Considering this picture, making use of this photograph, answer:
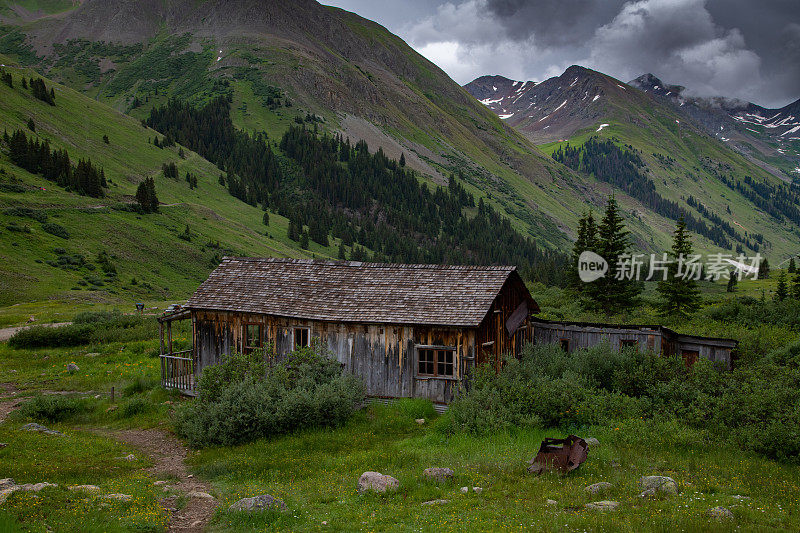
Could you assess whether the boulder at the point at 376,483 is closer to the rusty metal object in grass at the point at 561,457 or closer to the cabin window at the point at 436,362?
the rusty metal object in grass at the point at 561,457

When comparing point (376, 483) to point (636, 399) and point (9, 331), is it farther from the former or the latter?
point (9, 331)

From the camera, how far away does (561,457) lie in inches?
530

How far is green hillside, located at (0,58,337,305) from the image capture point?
5841 cm

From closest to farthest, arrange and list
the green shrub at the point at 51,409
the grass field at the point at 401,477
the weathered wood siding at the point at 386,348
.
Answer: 1. the grass field at the point at 401,477
2. the green shrub at the point at 51,409
3. the weathered wood siding at the point at 386,348

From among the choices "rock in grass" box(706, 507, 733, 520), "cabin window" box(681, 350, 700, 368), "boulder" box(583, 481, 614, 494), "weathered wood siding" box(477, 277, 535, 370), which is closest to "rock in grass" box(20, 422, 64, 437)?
"weathered wood siding" box(477, 277, 535, 370)

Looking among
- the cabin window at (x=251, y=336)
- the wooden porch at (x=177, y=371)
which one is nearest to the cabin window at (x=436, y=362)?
the cabin window at (x=251, y=336)

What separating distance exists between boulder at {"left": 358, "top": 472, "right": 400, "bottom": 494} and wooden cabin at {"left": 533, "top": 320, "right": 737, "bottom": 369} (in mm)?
15018

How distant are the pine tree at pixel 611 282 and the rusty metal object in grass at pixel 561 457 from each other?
33628 mm

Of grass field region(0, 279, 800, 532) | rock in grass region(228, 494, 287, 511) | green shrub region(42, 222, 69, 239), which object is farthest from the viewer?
green shrub region(42, 222, 69, 239)

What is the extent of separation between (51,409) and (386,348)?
1378 centimetres

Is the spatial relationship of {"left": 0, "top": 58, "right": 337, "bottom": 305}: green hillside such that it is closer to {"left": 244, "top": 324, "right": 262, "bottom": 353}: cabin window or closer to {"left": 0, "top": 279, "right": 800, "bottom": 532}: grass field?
{"left": 244, "top": 324, "right": 262, "bottom": 353}: cabin window

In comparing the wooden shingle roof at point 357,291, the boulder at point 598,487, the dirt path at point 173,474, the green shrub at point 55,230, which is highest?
the green shrub at point 55,230

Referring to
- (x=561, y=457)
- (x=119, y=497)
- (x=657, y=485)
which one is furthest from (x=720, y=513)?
(x=119, y=497)

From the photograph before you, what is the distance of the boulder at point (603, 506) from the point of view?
1076 cm
